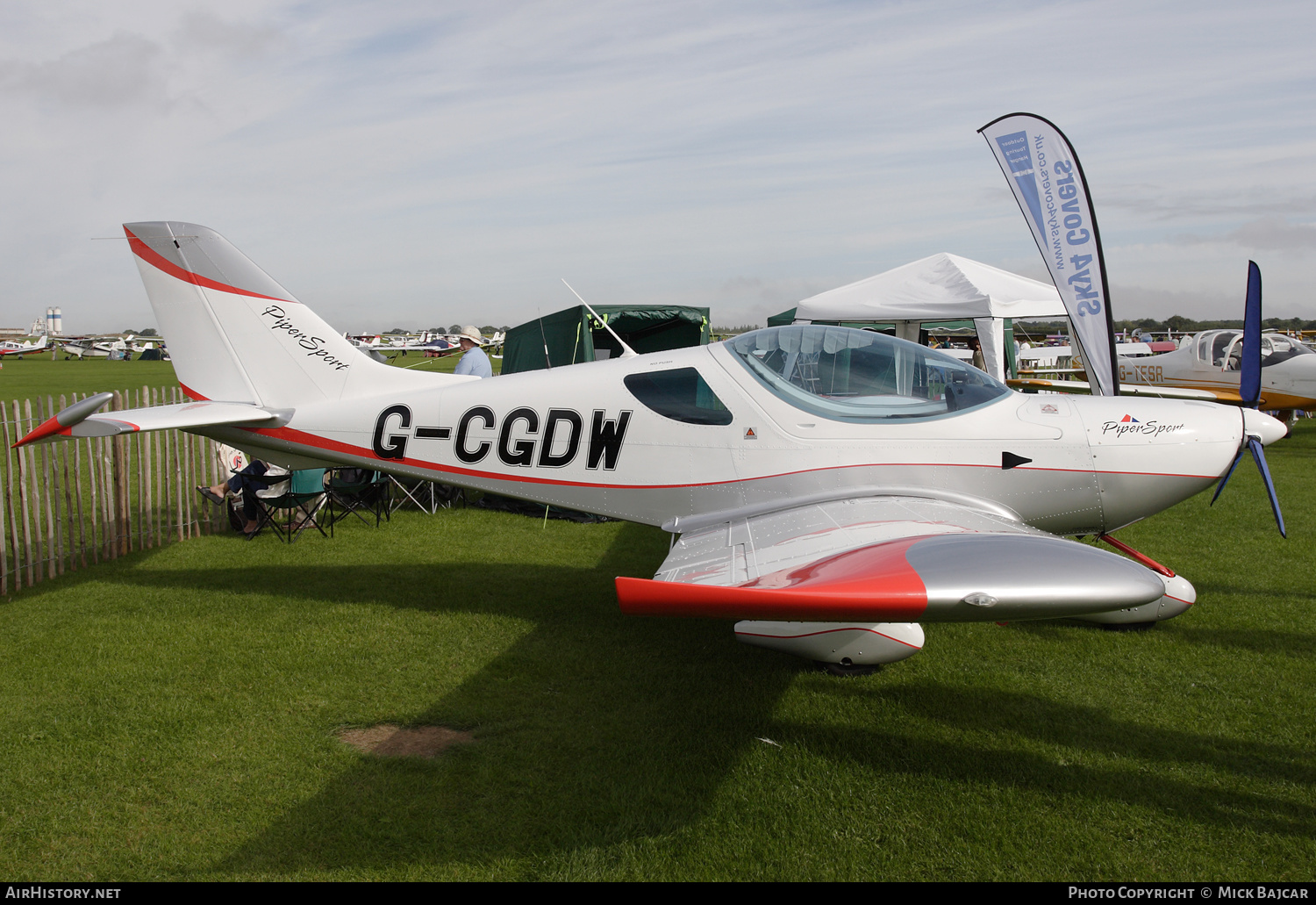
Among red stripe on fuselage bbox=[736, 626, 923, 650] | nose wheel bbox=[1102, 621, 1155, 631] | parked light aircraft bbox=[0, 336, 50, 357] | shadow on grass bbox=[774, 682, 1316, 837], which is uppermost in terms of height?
parked light aircraft bbox=[0, 336, 50, 357]

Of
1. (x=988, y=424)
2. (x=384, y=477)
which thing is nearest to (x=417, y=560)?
(x=384, y=477)

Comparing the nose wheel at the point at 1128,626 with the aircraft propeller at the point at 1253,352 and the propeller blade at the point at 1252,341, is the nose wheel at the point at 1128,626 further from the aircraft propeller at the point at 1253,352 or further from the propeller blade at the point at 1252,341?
the propeller blade at the point at 1252,341

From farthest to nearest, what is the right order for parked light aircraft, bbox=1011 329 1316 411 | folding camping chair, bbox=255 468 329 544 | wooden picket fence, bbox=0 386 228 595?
parked light aircraft, bbox=1011 329 1316 411, folding camping chair, bbox=255 468 329 544, wooden picket fence, bbox=0 386 228 595

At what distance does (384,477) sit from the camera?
8914 millimetres

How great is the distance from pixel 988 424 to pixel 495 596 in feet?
12.3

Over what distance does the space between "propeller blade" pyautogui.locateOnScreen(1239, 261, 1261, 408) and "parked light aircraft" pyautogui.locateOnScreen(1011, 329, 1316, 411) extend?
7.11 metres

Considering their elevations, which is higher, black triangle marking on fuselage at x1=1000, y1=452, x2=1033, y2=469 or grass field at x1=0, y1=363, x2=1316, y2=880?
black triangle marking on fuselage at x1=1000, y1=452, x2=1033, y2=469

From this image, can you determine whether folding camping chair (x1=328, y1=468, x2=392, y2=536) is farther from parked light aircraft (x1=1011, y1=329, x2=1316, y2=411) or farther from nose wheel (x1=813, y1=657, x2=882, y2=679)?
parked light aircraft (x1=1011, y1=329, x2=1316, y2=411)

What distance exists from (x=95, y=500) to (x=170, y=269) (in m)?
2.58

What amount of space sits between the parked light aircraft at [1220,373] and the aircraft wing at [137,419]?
11013mm

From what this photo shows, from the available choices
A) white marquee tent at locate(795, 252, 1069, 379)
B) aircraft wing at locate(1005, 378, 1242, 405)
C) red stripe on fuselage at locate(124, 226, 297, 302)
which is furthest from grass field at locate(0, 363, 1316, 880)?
white marquee tent at locate(795, 252, 1069, 379)

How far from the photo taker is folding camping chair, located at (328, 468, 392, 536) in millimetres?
8844

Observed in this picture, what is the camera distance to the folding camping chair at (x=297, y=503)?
778cm

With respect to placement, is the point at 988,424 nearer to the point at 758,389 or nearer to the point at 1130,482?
the point at 1130,482
